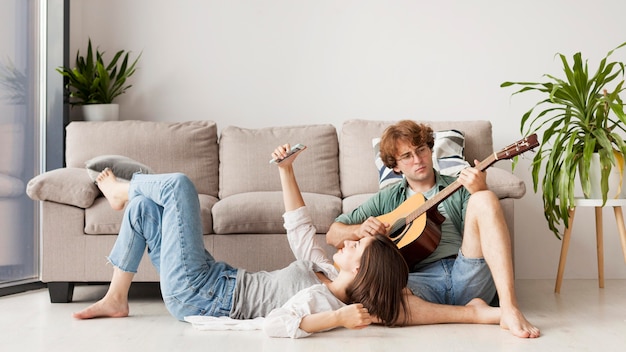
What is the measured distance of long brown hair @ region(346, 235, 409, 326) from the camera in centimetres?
280

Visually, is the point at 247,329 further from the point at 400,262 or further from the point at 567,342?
the point at 567,342

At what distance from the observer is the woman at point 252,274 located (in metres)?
2.81

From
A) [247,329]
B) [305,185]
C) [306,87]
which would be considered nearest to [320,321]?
[247,329]

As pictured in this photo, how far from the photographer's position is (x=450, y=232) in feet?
10.6

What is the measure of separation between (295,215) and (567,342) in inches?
45.2

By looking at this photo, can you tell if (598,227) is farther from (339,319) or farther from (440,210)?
(339,319)

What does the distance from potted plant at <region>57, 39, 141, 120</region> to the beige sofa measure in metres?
0.28

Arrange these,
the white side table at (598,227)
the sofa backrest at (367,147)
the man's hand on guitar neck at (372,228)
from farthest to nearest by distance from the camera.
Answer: the sofa backrest at (367,147) → the white side table at (598,227) → the man's hand on guitar neck at (372,228)

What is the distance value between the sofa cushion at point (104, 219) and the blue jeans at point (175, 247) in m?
0.40

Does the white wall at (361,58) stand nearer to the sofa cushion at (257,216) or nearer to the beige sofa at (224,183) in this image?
the beige sofa at (224,183)

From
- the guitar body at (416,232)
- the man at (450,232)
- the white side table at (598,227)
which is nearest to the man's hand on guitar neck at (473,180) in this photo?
the man at (450,232)

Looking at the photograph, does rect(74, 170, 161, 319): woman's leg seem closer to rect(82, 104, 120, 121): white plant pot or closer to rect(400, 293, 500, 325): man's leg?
rect(400, 293, 500, 325): man's leg

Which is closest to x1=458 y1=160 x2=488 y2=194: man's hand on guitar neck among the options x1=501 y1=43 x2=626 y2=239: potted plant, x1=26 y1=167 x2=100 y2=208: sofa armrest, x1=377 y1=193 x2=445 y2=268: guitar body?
x1=377 y1=193 x2=445 y2=268: guitar body

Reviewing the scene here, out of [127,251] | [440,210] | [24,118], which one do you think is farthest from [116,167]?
[440,210]
